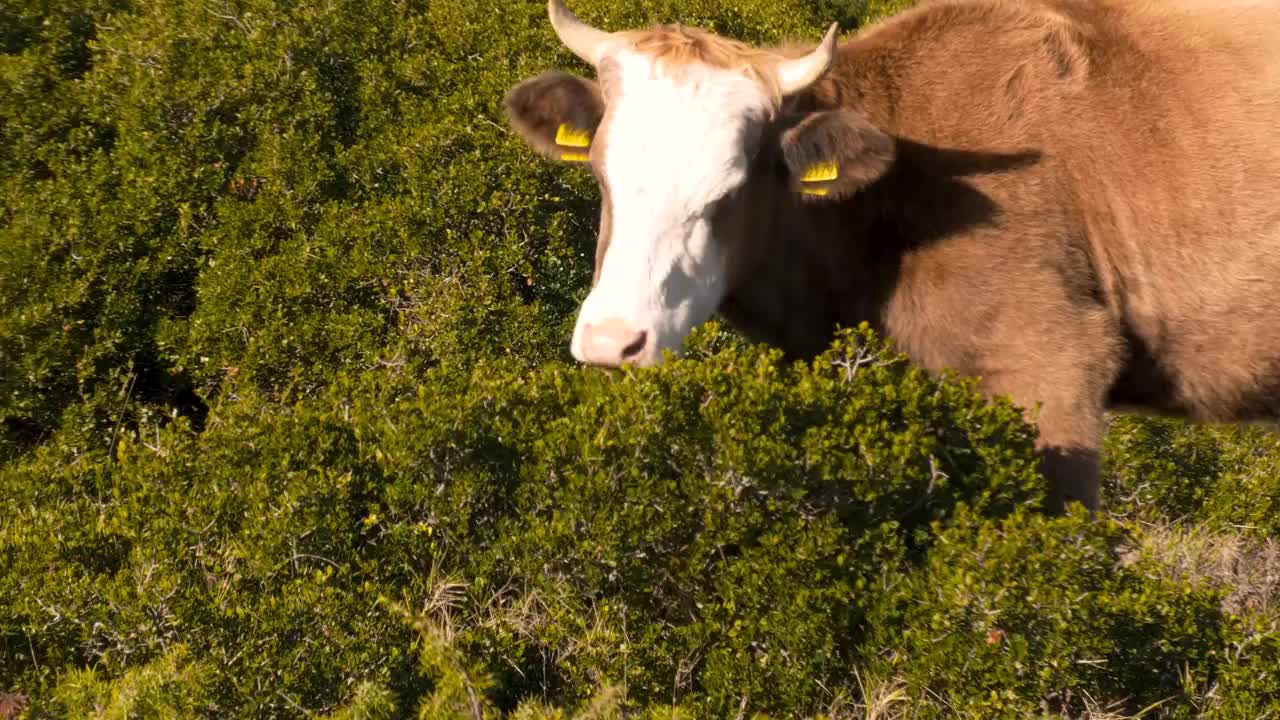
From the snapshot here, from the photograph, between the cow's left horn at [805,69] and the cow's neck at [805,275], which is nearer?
the cow's left horn at [805,69]

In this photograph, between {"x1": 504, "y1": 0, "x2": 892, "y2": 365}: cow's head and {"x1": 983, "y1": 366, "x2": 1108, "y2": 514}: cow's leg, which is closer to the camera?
{"x1": 504, "y1": 0, "x2": 892, "y2": 365}: cow's head

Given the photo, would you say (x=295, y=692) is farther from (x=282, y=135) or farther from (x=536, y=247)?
(x=282, y=135)

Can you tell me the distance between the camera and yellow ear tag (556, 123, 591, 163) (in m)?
5.51

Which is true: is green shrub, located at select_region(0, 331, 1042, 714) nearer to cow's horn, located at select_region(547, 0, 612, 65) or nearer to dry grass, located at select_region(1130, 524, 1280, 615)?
cow's horn, located at select_region(547, 0, 612, 65)

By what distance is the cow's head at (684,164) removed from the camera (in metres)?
4.72

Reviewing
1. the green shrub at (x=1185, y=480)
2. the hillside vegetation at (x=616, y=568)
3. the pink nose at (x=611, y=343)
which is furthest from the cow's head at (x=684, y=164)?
the green shrub at (x=1185, y=480)

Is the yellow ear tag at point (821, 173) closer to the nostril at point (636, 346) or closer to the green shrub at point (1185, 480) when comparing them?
the nostril at point (636, 346)

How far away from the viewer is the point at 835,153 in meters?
5.04

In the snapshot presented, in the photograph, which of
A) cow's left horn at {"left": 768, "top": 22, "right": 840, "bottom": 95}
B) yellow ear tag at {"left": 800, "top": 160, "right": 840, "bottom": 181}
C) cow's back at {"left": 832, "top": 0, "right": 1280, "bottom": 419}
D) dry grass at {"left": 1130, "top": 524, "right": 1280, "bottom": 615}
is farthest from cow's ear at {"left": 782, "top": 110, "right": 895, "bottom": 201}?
dry grass at {"left": 1130, "top": 524, "right": 1280, "bottom": 615}

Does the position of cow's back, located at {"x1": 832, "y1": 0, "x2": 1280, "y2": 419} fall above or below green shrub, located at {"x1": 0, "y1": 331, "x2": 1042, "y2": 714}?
above

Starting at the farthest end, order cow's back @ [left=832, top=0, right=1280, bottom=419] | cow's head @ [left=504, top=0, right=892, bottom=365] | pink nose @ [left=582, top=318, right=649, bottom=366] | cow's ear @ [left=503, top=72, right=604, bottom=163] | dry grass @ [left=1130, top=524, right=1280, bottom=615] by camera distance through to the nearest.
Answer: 1. dry grass @ [left=1130, top=524, right=1280, bottom=615]
2. cow's ear @ [left=503, top=72, right=604, bottom=163]
3. cow's back @ [left=832, top=0, right=1280, bottom=419]
4. cow's head @ [left=504, top=0, right=892, bottom=365]
5. pink nose @ [left=582, top=318, right=649, bottom=366]

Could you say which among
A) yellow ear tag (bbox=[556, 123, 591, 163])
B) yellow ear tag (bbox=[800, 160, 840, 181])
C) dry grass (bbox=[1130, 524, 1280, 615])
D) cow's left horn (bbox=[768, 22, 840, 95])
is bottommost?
dry grass (bbox=[1130, 524, 1280, 615])

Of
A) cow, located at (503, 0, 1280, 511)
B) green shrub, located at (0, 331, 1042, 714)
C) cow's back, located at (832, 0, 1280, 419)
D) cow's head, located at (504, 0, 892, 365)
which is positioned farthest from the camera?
cow's back, located at (832, 0, 1280, 419)

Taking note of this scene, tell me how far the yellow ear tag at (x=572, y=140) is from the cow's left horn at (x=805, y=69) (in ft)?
2.91
